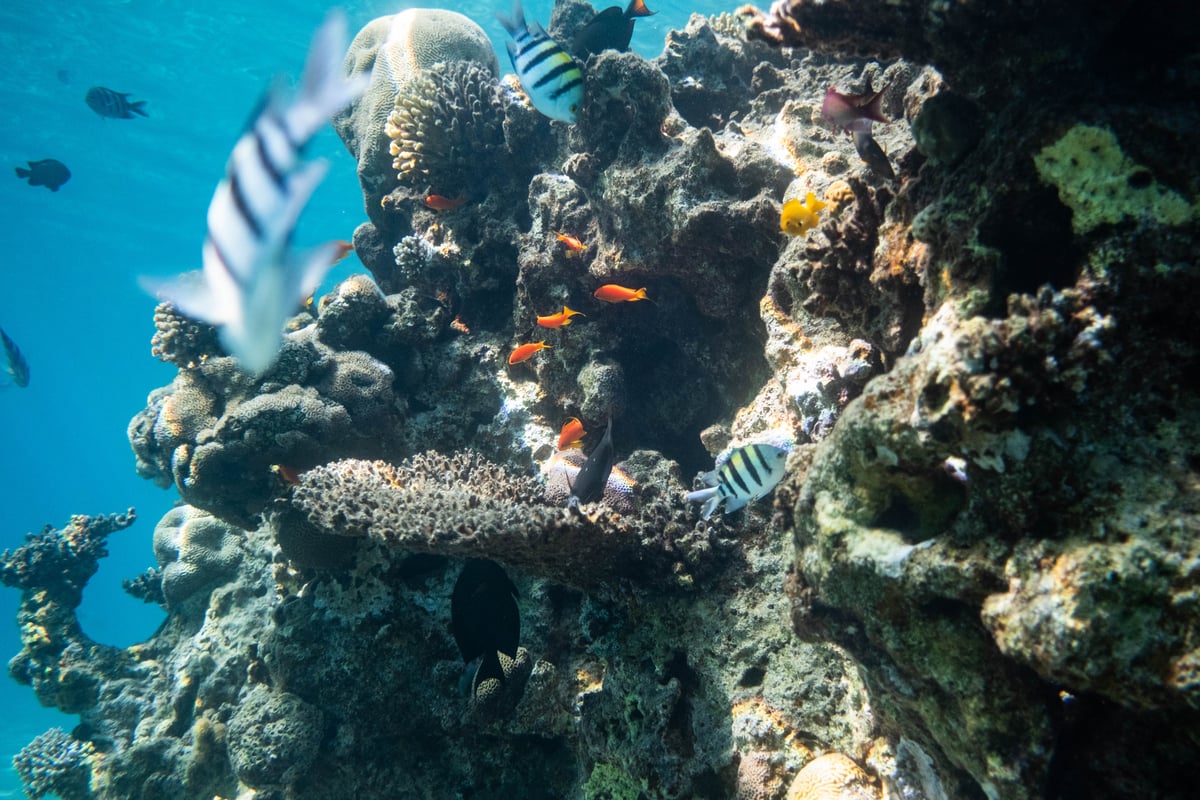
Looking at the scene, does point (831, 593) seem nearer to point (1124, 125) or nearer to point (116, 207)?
point (1124, 125)

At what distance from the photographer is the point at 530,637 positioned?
14.1ft

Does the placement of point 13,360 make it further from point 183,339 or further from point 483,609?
point 483,609

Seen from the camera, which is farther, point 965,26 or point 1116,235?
point 965,26

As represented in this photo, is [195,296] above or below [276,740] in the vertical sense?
above

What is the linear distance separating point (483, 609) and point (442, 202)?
14.1 feet

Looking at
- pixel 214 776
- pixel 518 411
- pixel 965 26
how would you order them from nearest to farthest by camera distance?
pixel 965 26 → pixel 518 411 → pixel 214 776

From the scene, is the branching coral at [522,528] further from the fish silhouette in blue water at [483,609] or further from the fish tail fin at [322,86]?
the fish tail fin at [322,86]

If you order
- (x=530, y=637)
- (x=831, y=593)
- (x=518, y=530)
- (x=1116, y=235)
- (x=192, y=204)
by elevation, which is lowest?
(x=831, y=593)

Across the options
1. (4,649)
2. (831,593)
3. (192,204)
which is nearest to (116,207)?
(192,204)

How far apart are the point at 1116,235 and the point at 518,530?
3.17 meters

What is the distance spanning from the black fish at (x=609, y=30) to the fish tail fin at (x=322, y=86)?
5.43 m

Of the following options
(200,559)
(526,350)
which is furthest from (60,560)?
(526,350)

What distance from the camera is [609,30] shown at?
5.83 meters

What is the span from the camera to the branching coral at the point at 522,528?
3.77 meters
